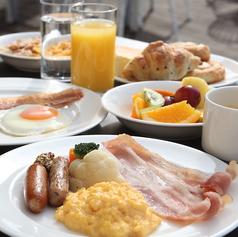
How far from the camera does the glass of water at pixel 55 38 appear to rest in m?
2.00

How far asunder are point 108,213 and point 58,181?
193 millimetres

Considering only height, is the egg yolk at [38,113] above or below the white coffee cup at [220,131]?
below

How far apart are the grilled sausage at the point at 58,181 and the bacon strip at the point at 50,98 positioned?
622 mm

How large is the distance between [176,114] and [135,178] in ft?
1.43

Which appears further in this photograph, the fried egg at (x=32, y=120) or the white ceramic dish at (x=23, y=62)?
the white ceramic dish at (x=23, y=62)

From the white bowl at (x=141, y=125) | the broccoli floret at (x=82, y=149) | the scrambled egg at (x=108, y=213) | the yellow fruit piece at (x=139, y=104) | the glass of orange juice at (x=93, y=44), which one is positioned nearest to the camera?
the scrambled egg at (x=108, y=213)

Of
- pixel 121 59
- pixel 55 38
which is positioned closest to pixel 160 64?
pixel 121 59

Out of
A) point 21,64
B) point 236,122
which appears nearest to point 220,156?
point 236,122

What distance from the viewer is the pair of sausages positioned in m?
1.00

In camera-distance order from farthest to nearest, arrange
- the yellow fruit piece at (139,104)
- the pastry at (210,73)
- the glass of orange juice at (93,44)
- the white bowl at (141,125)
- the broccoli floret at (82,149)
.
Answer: the pastry at (210,73) < the glass of orange juice at (93,44) < the yellow fruit piece at (139,104) < the white bowl at (141,125) < the broccoli floret at (82,149)

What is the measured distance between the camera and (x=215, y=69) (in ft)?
6.58

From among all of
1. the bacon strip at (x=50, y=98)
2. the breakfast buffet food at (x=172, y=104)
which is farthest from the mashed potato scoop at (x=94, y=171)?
the bacon strip at (x=50, y=98)

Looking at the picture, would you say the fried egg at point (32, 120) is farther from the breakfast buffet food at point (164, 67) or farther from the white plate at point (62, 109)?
the breakfast buffet food at point (164, 67)

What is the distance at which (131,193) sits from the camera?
1010 millimetres
